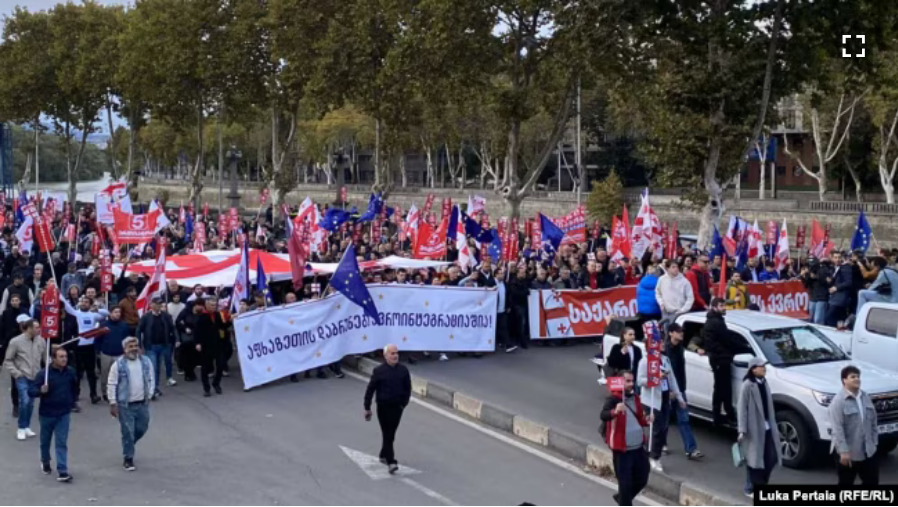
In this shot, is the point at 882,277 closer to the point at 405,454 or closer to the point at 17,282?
the point at 405,454

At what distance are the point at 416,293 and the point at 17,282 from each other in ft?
20.9

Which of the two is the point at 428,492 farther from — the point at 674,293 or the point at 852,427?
the point at 674,293

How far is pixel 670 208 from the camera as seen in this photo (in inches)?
1999

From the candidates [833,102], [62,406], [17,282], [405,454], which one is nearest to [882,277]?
[405,454]

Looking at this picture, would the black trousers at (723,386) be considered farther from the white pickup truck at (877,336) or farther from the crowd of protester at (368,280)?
the white pickup truck at (877,336)

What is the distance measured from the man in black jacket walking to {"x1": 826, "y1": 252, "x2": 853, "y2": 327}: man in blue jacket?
1081 cm

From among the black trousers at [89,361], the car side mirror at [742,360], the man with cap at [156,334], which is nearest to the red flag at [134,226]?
the man with cap at [156,334]

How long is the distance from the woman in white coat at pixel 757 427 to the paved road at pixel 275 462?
1.45 meters

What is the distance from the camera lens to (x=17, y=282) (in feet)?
47.0

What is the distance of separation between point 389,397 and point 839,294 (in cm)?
1106

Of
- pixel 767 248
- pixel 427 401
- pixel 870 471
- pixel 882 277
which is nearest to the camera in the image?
pixel 870 471

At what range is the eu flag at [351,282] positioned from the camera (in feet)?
47.0

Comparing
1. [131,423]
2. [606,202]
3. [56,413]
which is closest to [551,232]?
[131,423]

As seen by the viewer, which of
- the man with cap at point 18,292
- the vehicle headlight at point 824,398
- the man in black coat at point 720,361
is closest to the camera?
the vehicle headlight at point 824,398
